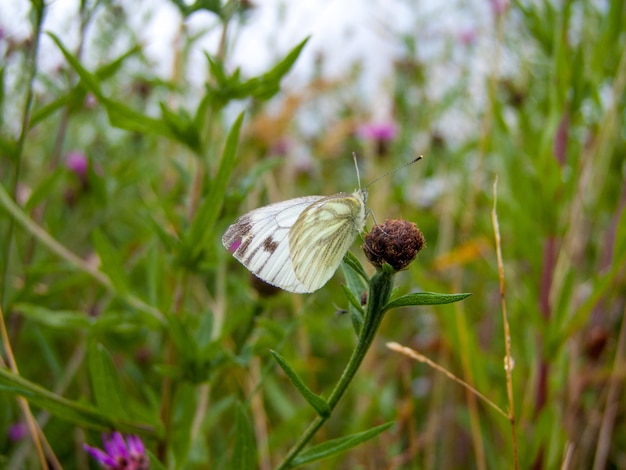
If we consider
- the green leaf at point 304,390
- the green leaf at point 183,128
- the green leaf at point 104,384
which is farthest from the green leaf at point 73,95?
the green leaf at point 304,390

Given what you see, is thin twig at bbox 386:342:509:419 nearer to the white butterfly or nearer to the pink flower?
the white butterfly

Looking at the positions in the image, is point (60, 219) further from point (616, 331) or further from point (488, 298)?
point (616, 331)

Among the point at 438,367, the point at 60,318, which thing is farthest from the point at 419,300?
the point at 60,318

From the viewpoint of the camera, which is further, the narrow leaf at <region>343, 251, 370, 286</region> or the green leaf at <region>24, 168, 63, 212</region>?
the green leaf at <region>24, 168, 63, 212</region>

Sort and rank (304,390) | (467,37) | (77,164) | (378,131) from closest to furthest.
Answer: (304,390) < (77,164) < (378,131) < (467,37)

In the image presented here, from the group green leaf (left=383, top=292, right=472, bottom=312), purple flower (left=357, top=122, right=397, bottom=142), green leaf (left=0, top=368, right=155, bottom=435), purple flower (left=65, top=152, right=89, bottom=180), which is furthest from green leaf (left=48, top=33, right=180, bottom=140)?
purple flower (left=357, top=122, right=397, bottom=142)

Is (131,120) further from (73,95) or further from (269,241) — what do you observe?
(269,241)
